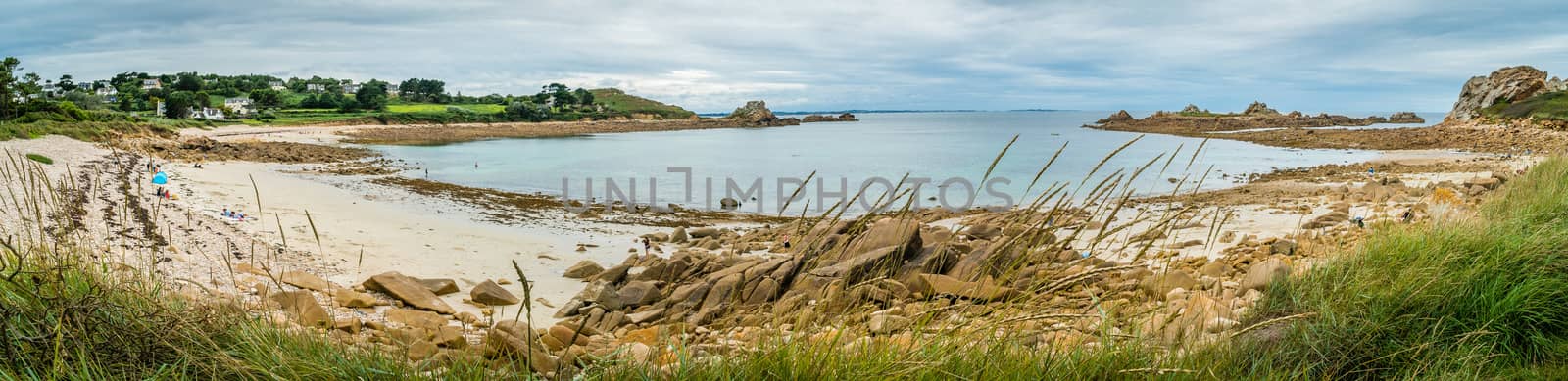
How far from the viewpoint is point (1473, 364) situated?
3.22 metres

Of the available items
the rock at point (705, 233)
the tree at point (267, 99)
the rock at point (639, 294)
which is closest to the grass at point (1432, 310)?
the rock at point (639, 294)

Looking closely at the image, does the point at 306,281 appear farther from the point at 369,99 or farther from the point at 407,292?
the point at 369,99

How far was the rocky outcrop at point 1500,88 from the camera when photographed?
6034 centimetres

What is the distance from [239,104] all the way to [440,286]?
105 meters

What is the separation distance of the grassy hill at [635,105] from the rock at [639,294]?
12714cm

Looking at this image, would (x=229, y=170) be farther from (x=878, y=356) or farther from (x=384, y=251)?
(x=878, y=356)

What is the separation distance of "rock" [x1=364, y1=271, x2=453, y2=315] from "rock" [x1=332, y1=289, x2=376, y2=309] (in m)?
0.39

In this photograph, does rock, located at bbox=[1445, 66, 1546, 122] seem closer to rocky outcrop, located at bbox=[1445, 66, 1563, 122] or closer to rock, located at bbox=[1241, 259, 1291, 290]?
rocky outcrop, located at bbox=[1445, 66, 1563, 122]

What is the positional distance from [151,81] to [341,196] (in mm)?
134208

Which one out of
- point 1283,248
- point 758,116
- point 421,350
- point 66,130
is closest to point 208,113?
point 66,130

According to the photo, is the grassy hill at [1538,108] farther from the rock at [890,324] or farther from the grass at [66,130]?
the grass at [66,130]

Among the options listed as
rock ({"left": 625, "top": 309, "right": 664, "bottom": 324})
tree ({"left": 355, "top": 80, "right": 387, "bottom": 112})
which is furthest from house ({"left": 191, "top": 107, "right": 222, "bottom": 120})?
rock ({"left": 625, "top": 309, "right": 664, "bottom": 324})

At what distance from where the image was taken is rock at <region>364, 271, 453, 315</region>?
24.2 feet

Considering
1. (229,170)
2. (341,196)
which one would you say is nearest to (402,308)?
(341,196)
